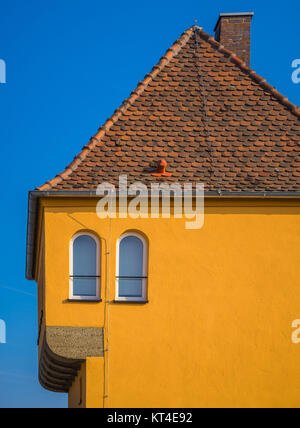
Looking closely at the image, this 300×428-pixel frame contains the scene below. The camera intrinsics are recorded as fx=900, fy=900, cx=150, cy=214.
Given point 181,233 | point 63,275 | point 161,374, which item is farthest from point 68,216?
point 161,374

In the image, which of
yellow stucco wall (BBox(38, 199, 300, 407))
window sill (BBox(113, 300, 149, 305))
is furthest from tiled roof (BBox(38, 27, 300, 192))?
window sill (BBox(113, 300, 149, 305))

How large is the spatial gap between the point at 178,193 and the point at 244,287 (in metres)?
2.44

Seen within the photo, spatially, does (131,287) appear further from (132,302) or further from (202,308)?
(202,308)

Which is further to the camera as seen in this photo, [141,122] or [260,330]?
[141,122]

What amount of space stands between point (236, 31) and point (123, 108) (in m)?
4.47

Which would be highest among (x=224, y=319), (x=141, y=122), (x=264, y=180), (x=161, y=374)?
(x=141, y=122)

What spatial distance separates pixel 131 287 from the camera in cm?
1920

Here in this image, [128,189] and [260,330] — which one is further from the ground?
[128,189]

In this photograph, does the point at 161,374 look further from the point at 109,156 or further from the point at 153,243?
the point at 109,156

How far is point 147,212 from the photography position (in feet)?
62.9

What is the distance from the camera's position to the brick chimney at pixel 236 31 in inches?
920

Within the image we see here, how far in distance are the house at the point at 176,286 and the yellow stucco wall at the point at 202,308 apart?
0.07 feet

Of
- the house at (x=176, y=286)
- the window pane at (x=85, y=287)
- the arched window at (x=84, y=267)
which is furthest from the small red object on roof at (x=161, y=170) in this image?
the window pane at (x=85, y=287)

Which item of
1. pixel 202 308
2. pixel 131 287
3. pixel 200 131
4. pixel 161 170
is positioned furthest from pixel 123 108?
pixel 202 308
